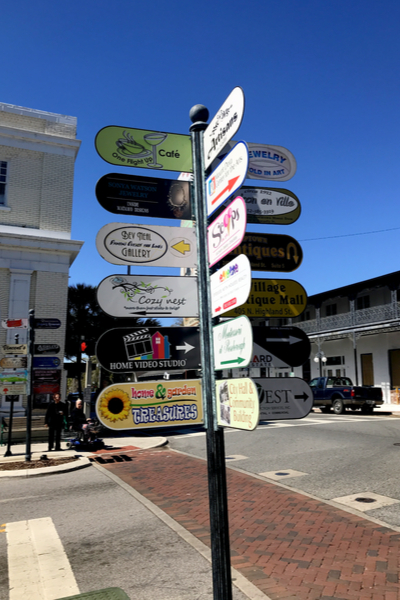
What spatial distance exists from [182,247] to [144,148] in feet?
2.43

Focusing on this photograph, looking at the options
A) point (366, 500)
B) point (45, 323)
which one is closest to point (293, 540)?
point (366, 500)

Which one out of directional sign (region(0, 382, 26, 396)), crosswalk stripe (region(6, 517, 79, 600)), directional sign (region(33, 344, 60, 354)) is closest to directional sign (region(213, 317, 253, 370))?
crosswalk stripe (region(6, 517, 79, 600))

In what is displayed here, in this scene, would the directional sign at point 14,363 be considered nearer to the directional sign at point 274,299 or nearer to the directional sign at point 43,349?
the directional sign at point 43,349

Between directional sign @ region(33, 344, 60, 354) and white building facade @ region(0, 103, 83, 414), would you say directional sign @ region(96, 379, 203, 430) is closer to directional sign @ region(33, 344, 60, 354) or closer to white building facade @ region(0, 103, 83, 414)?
directional sign @ region(33, 344, 60, 354)

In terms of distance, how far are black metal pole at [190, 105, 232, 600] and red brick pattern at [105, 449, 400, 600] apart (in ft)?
6.93

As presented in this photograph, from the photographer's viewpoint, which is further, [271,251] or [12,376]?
[12,376]

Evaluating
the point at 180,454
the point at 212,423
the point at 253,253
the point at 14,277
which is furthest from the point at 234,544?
the point at 14,277

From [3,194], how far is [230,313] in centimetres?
1587

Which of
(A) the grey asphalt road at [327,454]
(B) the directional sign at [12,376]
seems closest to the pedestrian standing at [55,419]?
(B) the directional sign at [12,376]

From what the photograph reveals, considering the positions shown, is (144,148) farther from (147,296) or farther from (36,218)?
(36,218)

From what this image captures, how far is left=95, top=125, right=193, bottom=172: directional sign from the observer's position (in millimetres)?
3123

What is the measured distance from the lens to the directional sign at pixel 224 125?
2570mm

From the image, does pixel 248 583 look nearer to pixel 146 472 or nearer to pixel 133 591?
pixel 133 591

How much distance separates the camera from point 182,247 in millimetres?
3117
